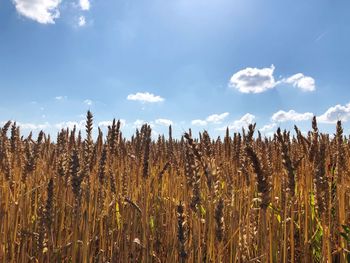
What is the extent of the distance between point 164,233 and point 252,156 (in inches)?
68.1

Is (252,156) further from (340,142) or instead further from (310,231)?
(340,142)

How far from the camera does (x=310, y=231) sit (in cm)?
248

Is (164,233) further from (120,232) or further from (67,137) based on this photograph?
(67,137)

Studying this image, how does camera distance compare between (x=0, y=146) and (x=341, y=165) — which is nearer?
(x=341, y=165)

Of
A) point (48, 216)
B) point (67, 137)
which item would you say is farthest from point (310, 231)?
point (67, 137)

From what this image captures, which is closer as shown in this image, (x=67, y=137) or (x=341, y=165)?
(x=341, y=165)

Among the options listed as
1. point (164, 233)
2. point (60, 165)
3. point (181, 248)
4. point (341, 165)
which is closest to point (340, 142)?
point (341, 165)

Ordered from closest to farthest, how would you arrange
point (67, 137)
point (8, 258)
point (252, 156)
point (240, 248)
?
point (252, 156), point (240, 248), point (8, 258), point (67, 137)

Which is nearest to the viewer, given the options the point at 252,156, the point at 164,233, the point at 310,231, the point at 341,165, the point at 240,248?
the point at 252,156

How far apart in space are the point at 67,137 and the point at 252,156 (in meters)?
4.12

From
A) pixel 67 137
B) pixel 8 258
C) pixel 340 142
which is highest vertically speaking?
pixel 67 137

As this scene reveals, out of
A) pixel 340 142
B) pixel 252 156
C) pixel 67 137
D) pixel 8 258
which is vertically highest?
pixel 67 137

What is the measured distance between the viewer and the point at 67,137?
16.5 feet

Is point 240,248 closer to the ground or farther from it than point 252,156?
closer to the ground
